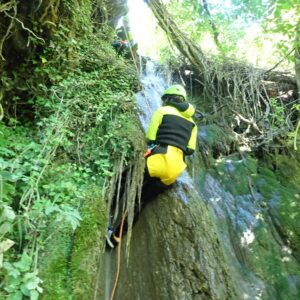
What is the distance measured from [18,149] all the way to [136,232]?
181 cm

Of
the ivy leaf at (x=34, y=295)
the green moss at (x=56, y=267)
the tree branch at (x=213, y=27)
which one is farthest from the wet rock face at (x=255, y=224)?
the tree branch at (x=213, y=27)

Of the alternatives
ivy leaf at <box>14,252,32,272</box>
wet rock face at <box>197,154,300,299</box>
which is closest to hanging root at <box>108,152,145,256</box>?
ivy leaf at <box>14,252,32,272</box>

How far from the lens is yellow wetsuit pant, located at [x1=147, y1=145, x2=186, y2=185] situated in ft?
13.3

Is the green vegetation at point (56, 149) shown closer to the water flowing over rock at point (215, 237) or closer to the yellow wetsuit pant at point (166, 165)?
the yellow wetsuit pant at point (166, 165)

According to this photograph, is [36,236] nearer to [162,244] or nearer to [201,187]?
[162,244]

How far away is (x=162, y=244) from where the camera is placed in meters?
3.93

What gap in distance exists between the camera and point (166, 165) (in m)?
4.04

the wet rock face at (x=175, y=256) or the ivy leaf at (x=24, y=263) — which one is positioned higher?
the wet rock face at (x=175, y=256)

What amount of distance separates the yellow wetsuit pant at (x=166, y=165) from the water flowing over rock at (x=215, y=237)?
27cm

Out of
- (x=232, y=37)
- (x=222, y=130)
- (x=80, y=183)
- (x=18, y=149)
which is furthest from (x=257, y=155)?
(x=18, y=149)

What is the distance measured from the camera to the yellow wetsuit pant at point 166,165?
4.05m

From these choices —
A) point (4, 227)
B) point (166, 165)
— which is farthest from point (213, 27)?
point (4, 227)

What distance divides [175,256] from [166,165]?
1044mm

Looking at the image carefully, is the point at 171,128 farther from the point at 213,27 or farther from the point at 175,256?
the point at 213,27
